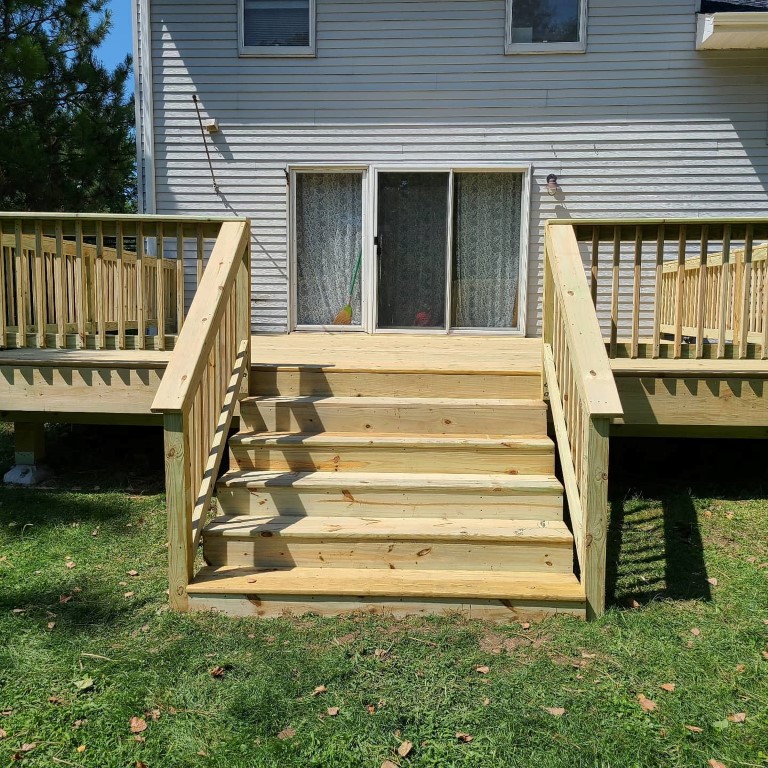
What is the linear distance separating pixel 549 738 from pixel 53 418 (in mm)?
3788

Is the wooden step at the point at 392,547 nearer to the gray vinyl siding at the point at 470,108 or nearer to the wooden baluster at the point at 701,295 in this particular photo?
the wooden baluster at the point at 701,295

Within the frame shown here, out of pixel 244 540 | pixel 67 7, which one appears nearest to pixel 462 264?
pixel 244 540

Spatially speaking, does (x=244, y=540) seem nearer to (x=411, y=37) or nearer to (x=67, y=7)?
(x=411, y=37)

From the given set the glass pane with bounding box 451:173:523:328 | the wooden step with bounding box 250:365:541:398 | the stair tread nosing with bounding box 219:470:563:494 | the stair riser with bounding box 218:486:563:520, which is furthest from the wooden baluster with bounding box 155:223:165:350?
the glass pane with bounding box 451:173:523:328

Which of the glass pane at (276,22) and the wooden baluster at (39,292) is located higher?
the glass pane at (276,22)

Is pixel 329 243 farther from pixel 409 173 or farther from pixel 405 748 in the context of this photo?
pixel 405 748

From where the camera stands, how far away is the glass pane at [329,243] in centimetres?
771

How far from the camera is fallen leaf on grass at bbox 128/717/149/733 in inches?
92.6

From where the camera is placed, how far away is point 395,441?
13.0 ft

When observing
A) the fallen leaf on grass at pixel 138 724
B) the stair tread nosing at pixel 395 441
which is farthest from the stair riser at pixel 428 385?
the fallen leaf on grass at pixel 138 724

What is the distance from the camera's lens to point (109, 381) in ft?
14.8

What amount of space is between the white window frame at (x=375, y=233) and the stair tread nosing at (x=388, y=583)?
14.9 feet

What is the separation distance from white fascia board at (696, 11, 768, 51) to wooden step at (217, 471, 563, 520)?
17.9 ft

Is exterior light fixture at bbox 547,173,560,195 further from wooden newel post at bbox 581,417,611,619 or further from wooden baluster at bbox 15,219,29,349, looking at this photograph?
wooden baluster at bbox 15,219,29,349
